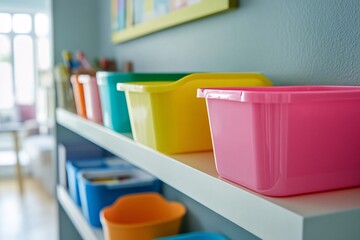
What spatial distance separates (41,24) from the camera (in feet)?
17.7

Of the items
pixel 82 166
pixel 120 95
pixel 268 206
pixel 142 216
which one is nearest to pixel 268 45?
pixel 120 95

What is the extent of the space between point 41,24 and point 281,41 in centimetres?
509

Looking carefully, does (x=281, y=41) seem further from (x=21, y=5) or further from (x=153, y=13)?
(x=21, y=5)

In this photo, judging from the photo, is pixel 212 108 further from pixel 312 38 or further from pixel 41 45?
pixel 41 45

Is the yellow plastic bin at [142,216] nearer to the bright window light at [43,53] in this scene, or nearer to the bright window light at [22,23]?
the bright window light at [43,53]

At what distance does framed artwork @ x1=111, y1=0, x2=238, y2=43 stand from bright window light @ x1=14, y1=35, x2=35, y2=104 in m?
3.82

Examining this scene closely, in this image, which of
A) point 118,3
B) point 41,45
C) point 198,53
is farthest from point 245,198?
point 41,45

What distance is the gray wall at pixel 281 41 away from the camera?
71cm

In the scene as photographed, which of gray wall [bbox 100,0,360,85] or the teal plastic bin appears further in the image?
the teal plastic bin

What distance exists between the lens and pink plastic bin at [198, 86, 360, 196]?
0.48 m

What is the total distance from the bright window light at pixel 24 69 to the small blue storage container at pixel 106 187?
13.7 feet

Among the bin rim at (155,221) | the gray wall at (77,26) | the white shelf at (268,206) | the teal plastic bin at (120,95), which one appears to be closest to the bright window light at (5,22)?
the gray wall at (77,26)

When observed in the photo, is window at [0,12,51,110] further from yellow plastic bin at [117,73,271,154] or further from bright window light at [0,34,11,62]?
yellow plastic bin at [117,73,271,154]

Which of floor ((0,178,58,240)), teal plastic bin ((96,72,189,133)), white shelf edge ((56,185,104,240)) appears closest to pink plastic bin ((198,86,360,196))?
teal plastic bin ((96,72,189,133))
